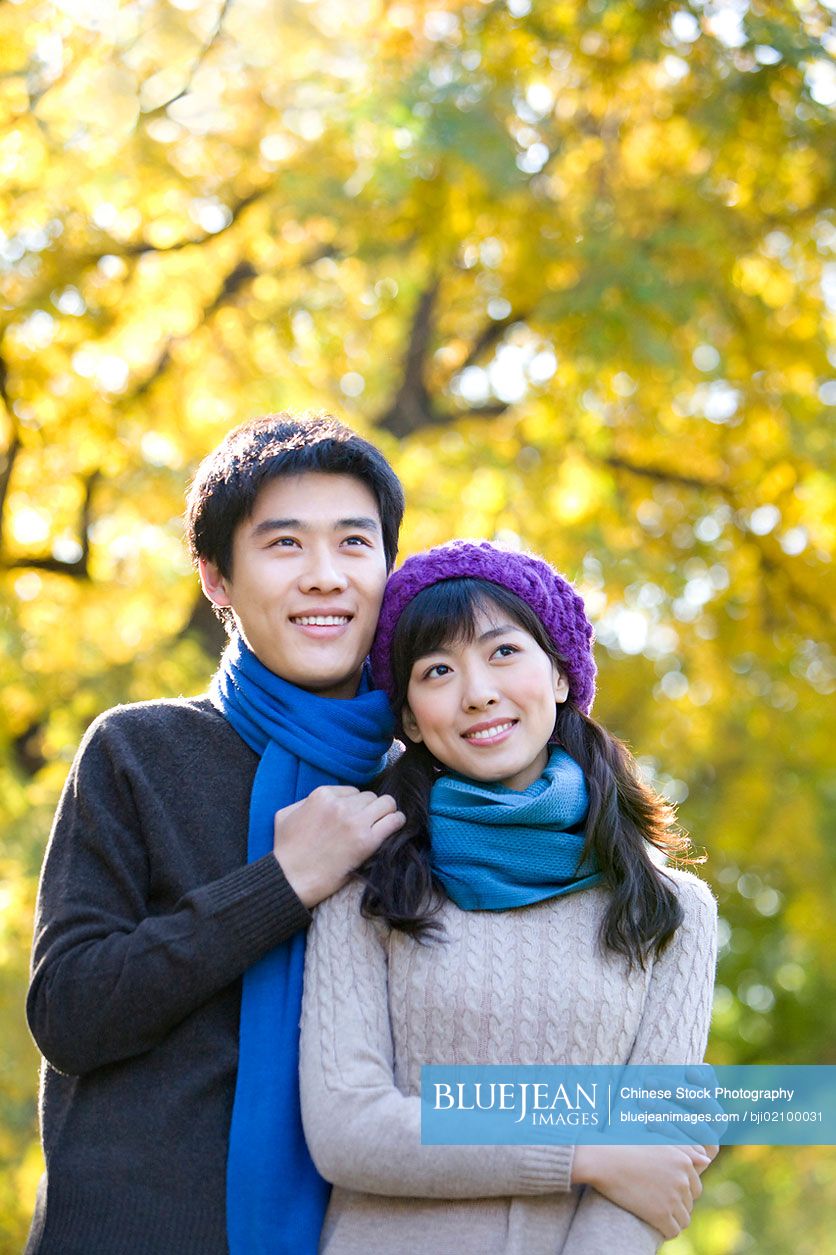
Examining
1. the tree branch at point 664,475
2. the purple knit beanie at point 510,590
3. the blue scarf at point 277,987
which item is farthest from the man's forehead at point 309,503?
the tree branch at point 664,475

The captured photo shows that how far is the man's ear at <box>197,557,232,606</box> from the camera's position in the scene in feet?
8.16

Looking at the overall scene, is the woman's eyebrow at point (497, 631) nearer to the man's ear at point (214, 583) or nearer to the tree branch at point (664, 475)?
the man's ear at point (214, 583)

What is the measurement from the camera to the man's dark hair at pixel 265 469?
94.4 inches

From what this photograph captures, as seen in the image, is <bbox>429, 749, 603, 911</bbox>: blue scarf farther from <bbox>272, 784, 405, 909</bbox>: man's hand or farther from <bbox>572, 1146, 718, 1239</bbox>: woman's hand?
<bbox>572, 1146, 718, 1239</bbox>: woman's hand

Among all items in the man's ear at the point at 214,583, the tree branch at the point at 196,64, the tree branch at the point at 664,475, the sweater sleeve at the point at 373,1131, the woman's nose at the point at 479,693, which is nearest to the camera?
the sweater sleeve at the point at 373,1131

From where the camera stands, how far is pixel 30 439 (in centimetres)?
647

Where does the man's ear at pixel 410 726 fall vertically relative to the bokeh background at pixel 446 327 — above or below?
below

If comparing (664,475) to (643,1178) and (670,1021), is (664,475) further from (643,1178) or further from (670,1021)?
(643,1178)

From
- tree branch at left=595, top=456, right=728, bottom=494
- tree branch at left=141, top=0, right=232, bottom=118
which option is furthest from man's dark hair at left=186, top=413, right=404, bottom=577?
tree branch at left=595, top=456, right=728, bottom=494

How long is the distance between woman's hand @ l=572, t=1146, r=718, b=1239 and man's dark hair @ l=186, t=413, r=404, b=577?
42.1 inches

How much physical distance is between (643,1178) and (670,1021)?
0.22 metres

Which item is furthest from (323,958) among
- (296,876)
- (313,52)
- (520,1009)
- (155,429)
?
(313,52)

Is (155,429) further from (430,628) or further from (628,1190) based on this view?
(628,1190)

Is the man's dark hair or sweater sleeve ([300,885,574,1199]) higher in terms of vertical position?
the man's dark hair
